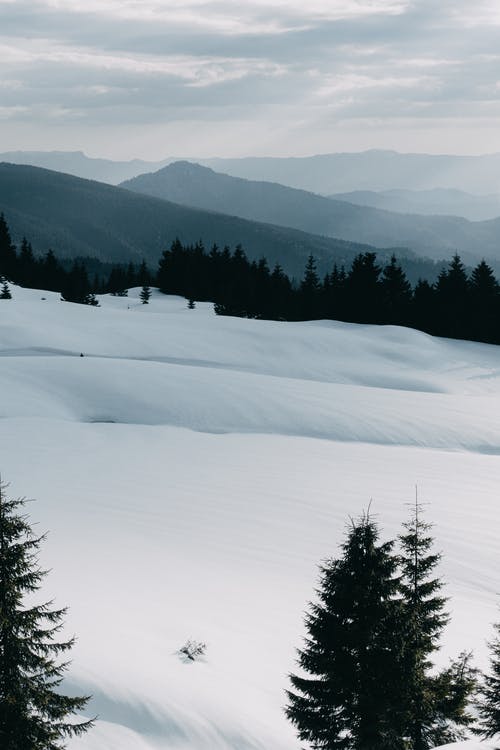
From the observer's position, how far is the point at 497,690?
Result: 961 cm

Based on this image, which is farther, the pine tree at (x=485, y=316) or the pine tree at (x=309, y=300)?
the pine tree at (x=309, y=300)

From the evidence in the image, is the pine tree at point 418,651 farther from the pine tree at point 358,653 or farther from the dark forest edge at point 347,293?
the dark forest edge at point 347,293

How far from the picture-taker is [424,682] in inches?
365

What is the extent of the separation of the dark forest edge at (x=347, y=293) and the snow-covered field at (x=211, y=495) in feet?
58.0

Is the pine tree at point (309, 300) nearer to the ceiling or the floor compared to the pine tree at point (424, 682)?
nearer to the ceiling

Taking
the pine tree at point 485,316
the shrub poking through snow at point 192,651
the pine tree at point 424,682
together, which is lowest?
the shrub poking through snow at point 192,651

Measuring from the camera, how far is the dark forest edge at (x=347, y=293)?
189 ft

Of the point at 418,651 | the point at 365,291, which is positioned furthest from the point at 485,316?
the point at 418,651

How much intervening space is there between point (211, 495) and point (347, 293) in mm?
44785

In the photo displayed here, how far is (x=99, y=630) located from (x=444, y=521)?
10268 mm

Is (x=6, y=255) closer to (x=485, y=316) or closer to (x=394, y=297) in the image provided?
(x=394, y=297)

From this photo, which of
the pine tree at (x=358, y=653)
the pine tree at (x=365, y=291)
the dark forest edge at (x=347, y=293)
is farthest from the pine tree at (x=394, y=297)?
the pine tree at (x=358, y=653)

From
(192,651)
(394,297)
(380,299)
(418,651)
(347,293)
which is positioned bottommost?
(192,651)

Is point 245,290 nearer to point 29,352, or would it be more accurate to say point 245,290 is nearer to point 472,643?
point 29,352
